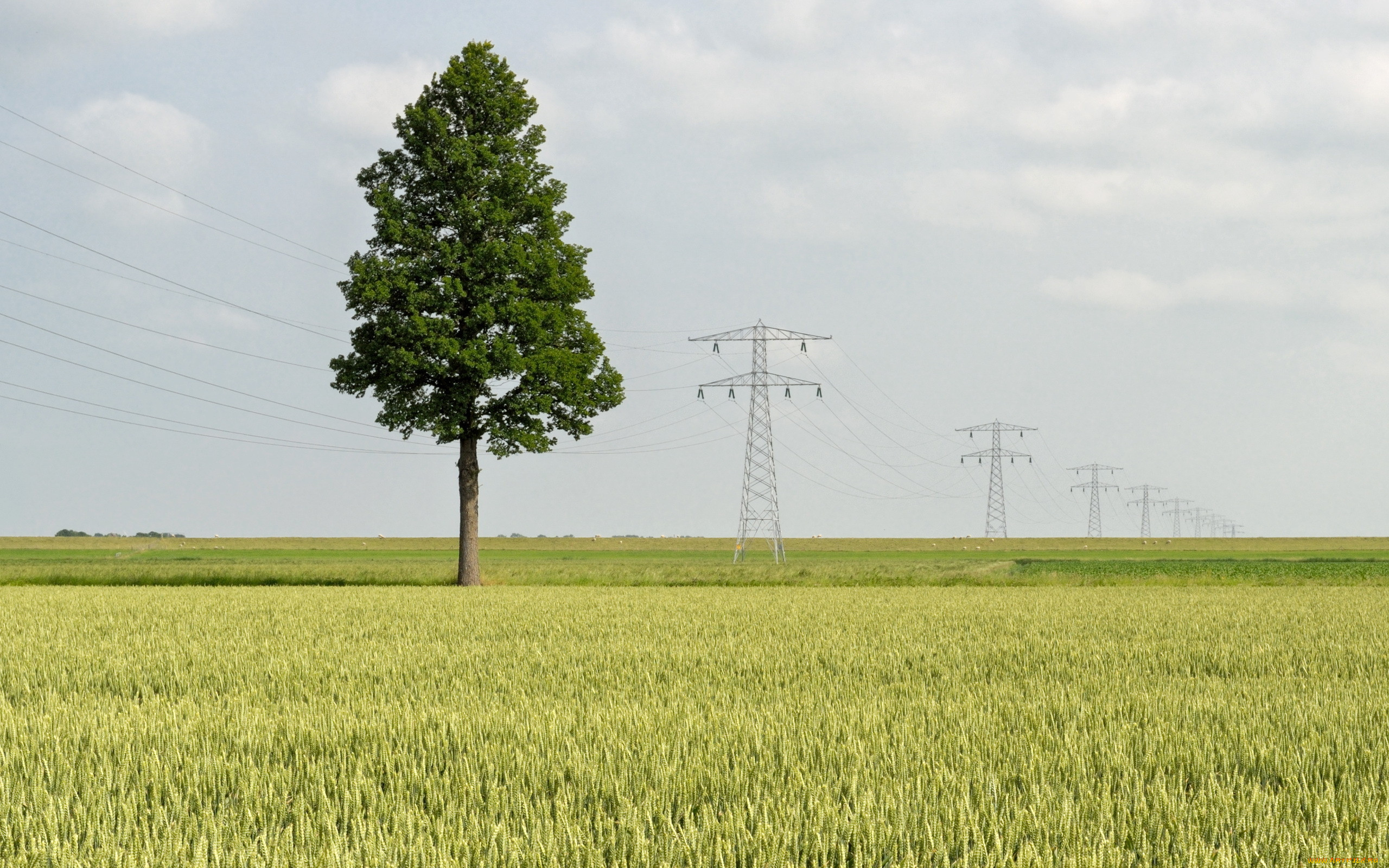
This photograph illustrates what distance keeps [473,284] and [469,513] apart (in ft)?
26.2

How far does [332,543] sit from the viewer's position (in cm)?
13788

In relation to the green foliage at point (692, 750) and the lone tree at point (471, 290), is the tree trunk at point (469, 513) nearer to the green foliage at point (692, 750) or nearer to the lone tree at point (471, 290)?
the lone tree at point (471, 290)

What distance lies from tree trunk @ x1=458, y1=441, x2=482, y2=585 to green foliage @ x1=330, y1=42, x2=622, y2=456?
87cm

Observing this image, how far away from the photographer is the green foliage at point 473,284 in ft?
119

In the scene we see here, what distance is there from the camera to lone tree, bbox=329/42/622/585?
119 feet

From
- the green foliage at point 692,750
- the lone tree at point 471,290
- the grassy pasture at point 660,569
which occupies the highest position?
the lone tree at point 471,290

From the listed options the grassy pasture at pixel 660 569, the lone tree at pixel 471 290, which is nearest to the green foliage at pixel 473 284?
the lone tree at pixel 471 290

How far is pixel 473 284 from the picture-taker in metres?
36.8

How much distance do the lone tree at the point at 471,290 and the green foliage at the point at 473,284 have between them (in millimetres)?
53

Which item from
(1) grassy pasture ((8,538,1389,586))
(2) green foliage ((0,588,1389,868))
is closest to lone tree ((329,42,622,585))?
(1) grassy pasture ((8,538,1389,586))

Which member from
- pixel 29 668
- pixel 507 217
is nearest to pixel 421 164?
pixel 507 217

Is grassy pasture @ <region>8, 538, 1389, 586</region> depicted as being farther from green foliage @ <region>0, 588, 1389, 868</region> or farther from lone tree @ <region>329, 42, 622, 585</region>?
green foliage @ <region>0, 588, 1389, 868</region>

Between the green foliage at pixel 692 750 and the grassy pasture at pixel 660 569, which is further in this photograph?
the grassy pasture at pixel 660 569

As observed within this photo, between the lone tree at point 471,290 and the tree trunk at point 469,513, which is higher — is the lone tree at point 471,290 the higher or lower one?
the higher one
